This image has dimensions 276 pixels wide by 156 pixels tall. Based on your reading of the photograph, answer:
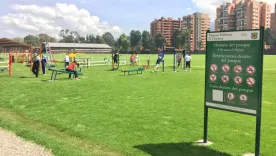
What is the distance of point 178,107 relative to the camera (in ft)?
31.6

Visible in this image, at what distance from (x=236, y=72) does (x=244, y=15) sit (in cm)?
14840

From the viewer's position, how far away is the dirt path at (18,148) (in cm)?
536

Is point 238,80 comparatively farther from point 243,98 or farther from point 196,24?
point 196,24

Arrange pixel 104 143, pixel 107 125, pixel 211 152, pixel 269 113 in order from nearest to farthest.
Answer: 1. pixel 211 152
2. pixel 104 143
3. pixel 107 125
4. pixel 269 113

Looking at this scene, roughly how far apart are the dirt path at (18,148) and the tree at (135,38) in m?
137

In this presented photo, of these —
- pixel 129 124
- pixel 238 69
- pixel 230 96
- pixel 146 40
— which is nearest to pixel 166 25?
pixel 146 40

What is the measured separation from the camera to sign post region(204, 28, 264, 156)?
5.04 metres

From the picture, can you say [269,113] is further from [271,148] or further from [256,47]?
[256,47]

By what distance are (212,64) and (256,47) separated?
1019mm

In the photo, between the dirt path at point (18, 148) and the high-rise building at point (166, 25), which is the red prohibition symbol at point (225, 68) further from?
the high-rise building at point (166, 25)

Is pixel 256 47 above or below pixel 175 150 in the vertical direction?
above

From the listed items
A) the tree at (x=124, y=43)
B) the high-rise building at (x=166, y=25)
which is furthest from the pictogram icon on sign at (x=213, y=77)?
the high-rise building at (x=166, y=25)

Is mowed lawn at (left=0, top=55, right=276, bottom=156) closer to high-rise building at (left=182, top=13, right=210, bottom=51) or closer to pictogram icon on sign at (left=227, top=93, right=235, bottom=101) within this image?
pictogram icon on sign at (left=227, top=93, right=235, bottom=101)

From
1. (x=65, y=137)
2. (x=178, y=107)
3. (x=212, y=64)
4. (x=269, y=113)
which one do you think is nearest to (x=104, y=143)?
(x=65, y=137)
